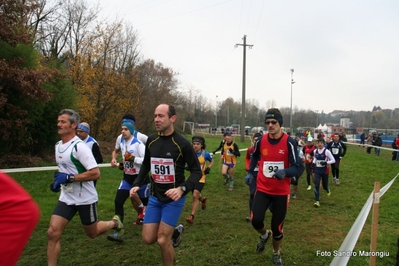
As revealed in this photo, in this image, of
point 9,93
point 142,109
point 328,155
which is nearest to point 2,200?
point 328,155

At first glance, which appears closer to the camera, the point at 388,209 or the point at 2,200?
the point at 2,200

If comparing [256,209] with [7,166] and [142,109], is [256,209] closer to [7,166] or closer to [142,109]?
[7,166]

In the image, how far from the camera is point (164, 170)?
4281 millimetres

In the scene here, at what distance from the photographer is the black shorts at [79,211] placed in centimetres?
423

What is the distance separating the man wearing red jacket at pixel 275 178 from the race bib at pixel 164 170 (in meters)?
1.66

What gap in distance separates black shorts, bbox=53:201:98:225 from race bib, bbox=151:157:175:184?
104 centimetres

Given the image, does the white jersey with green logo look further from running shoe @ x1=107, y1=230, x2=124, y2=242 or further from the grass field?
running shoe @ x1=107, y1=230, x2=124, y2=242

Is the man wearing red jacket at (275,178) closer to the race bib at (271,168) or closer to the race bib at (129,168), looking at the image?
the race bib at (271,168)

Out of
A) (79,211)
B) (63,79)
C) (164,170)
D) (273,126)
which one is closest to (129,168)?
(79,211)

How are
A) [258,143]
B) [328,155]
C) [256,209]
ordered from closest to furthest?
1. [256,209]
2. [258,143]
3. [328,155]

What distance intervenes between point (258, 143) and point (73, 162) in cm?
302

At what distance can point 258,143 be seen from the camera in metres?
5.48

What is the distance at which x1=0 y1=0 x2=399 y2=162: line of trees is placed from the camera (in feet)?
39.2

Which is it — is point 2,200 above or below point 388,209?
above
